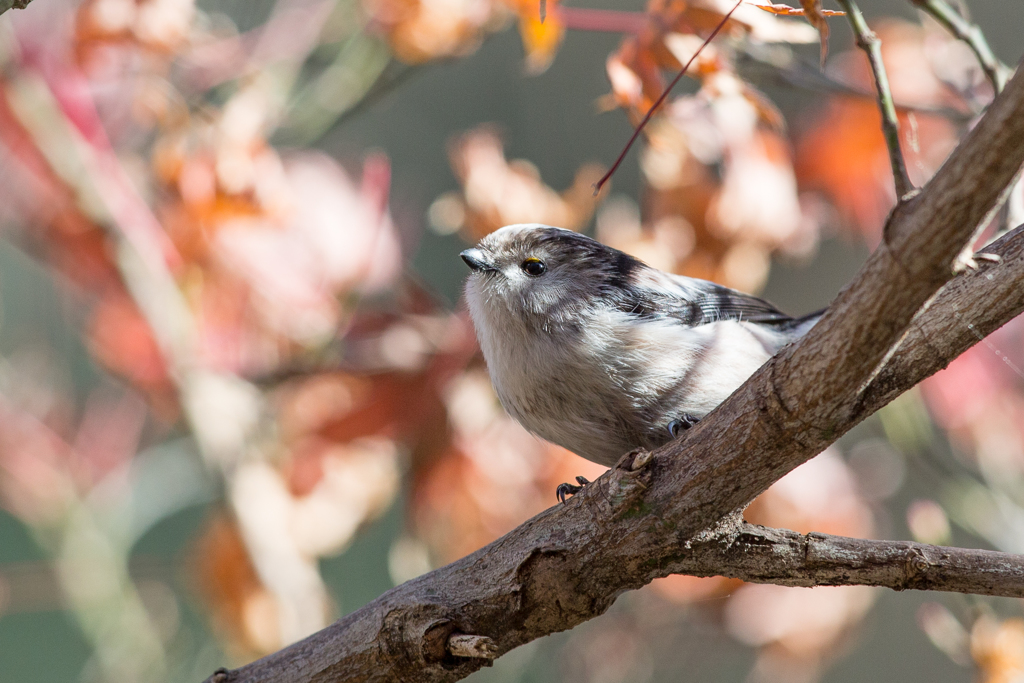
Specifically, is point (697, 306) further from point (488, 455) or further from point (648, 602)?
point (648, 602)

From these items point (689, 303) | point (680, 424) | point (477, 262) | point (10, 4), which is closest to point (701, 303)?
point (689, 303)

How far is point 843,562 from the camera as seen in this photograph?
980mm

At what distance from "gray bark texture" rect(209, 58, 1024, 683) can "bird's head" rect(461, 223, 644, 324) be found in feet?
1.37

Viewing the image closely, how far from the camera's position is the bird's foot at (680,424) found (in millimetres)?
1293

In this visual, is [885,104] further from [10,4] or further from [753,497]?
[10,4]

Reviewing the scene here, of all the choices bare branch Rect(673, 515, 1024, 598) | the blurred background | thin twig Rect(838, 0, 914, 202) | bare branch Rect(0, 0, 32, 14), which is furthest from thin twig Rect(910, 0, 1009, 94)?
bare branch Rect(0, 0, 32, 14)

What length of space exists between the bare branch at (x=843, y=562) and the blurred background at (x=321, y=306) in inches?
27.2

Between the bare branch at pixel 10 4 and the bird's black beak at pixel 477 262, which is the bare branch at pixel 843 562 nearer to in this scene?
the bird's black beak at pixel 477 262

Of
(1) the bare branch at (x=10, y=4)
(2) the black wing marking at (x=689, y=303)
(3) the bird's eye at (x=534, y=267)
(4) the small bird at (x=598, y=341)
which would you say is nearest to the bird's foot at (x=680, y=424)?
(4) the small bird at (x=598, y=341)

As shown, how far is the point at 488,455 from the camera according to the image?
1901mm

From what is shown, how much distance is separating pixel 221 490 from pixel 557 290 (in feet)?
3.07

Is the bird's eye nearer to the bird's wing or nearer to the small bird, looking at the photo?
the small bird

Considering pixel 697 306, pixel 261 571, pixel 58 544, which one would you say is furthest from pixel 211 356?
pixel 697 306

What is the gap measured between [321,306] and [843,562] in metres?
1.25
